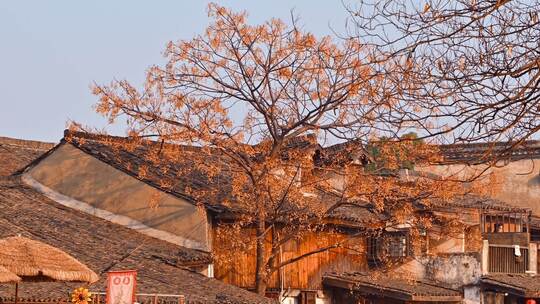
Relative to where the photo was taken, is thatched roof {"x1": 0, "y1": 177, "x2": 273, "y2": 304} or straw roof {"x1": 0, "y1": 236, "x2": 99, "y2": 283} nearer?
straw roof {"x1": 0, "y1": 236, "x2": 99, "y2": 283}

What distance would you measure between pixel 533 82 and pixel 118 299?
28.9 feet

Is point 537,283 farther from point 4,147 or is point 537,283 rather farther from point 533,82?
point 533,82

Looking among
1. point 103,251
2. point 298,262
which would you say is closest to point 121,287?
point 103,251

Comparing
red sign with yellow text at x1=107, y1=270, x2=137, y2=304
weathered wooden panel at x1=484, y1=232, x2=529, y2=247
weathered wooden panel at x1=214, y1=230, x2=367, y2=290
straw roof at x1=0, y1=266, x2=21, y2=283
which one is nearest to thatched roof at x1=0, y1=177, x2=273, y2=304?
weathered wooden panel at x1=214, y1=230, x2=367, y2=290

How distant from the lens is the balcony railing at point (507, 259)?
104 ft

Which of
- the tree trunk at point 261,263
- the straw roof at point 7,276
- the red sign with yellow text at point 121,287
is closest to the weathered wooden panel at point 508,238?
the tree trunk at point 261,263

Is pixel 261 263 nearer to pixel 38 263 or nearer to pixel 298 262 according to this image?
pixel 298 262

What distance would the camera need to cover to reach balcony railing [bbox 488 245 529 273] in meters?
31.7

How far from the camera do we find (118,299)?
1523 centimetres

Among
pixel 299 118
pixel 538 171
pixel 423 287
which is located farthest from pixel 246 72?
pixel 538 171

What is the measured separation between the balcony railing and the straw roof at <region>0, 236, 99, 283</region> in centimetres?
1910

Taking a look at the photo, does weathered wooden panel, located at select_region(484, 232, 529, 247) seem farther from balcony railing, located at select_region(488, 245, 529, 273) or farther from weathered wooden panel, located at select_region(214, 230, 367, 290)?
weathered wooden panel, located at select_region(214, 230, 367, 290)

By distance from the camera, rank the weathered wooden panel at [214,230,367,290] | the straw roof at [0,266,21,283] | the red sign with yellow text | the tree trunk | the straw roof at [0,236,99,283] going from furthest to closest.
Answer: the weathered wooden panel at [214,230,367,290] < the tree trunk < the red sign with yellow text < the straw roof at [0,236,99,283] < the straw roof at [0,266,21,283]

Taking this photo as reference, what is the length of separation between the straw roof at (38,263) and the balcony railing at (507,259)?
19.1m
